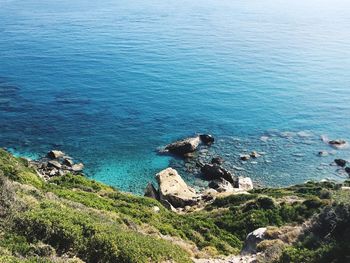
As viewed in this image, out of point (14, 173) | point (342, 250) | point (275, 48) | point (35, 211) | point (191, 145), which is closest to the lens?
point (342, 250)

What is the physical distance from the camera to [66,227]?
22.3 m

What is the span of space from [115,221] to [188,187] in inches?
1046

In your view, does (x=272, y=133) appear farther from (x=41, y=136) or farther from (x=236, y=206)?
(x=41, y=136)

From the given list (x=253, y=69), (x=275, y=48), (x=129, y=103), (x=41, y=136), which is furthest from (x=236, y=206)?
(x=275, y=48)

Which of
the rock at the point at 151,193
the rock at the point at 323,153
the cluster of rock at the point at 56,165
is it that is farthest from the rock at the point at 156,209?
the rock at the point at 323,153

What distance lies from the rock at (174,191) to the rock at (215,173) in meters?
5.77

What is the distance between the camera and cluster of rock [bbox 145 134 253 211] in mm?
50469

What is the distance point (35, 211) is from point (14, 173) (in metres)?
12.8

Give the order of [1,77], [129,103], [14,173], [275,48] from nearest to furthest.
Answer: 1. [14,173]
2. [129,103]
3. [1,77]
4. [275,48]

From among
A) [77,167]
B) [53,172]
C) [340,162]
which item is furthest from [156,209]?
[340,162]

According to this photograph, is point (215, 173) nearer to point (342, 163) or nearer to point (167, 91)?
point (342, 163)

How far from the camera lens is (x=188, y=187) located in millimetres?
55750

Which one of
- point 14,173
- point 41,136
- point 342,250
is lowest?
point 41,136

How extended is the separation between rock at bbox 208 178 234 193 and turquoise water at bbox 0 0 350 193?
3.76 meters
